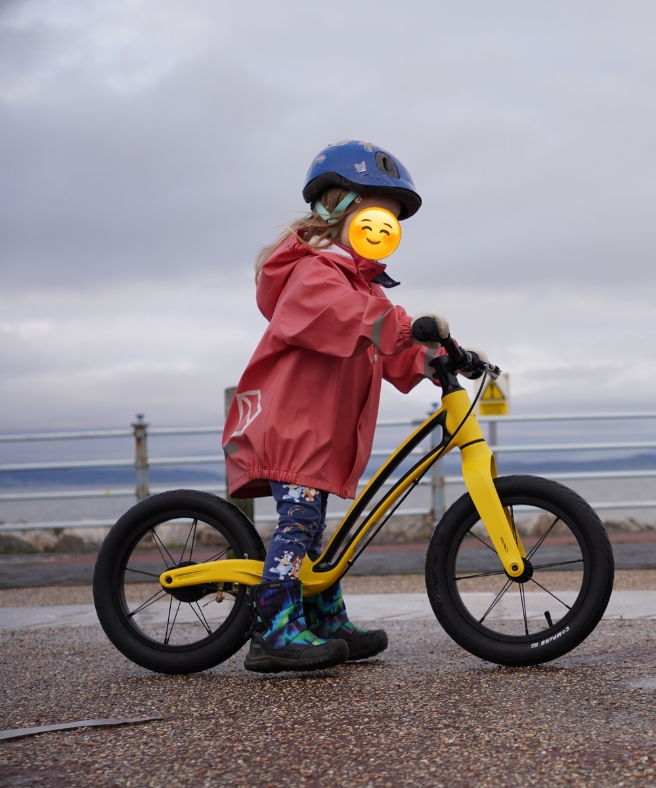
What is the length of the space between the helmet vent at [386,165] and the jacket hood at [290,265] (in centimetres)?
25

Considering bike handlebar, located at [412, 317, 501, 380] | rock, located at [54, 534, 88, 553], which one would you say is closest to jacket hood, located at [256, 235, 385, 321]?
bike handlebar, located at [412, 317, 501, 380]

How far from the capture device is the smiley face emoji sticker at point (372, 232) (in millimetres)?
2689

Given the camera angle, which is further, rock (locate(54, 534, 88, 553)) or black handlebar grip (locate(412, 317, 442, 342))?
rock (locate(54, 534, 88, 553))

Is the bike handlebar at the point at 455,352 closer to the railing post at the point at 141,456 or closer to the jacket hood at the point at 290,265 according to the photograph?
the jacket hood at the point at 290,265

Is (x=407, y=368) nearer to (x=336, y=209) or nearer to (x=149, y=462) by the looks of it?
(x=336, y=209)

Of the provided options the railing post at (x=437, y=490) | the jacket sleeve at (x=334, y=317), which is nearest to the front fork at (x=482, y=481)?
the jacket sleeve at (x=334, y=317)

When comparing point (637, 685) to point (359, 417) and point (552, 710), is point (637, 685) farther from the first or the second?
point (359, 417)

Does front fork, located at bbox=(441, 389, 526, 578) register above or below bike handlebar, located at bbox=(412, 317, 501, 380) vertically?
below

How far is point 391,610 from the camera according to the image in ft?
13.4

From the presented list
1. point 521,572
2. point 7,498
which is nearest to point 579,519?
point 521,572

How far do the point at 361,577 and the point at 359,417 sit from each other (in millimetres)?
3382

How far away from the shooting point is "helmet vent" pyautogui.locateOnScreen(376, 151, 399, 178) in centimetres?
273

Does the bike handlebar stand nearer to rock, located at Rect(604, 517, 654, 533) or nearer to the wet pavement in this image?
the wet pavement

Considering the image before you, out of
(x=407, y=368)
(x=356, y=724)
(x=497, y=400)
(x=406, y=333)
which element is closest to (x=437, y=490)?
(x=497, y=400)
